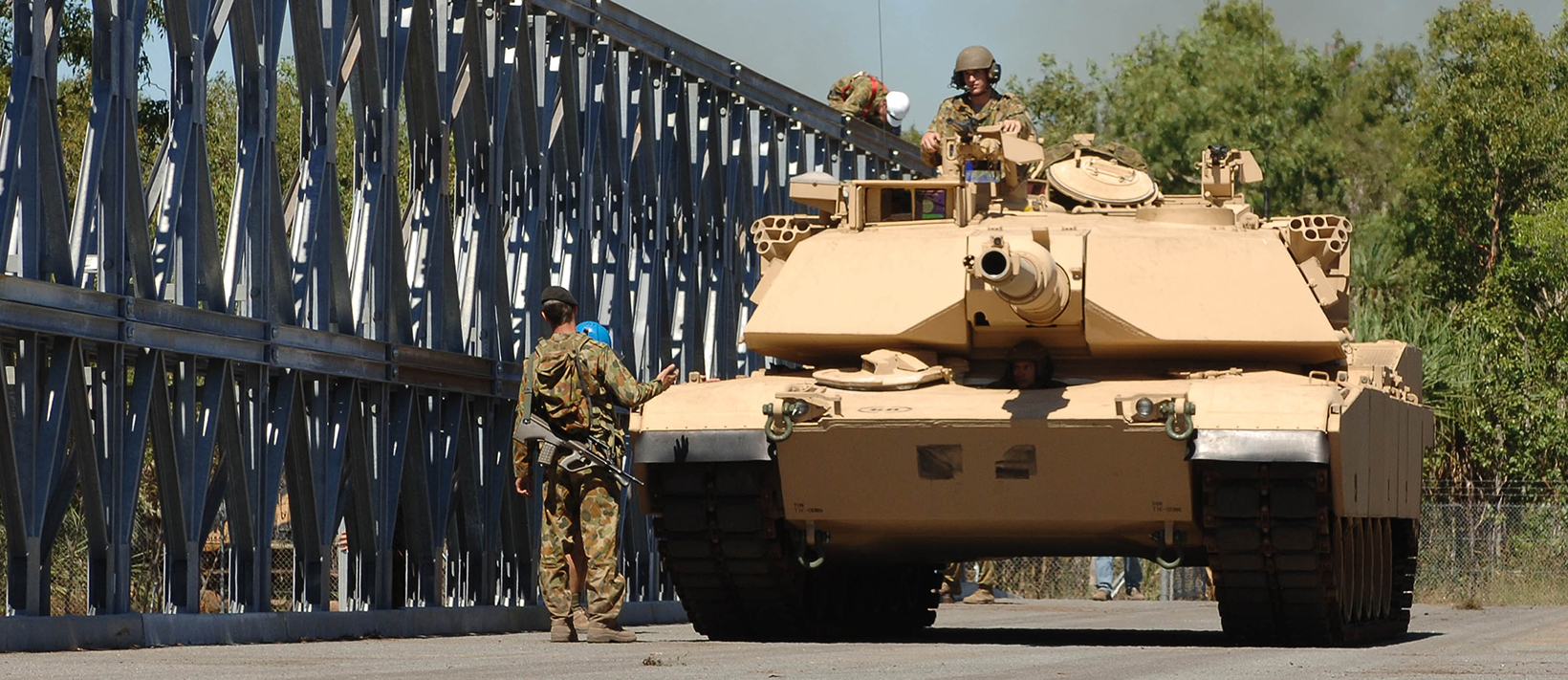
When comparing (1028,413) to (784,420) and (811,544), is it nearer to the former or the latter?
(784,420)

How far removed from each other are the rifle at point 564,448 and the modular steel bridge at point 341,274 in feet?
4.87

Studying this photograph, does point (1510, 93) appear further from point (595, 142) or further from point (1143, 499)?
point (1143, 499)

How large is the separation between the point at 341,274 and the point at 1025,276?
408 centimetres

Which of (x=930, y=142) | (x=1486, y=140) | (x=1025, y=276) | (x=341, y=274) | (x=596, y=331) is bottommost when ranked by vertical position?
(x=596, y=331)

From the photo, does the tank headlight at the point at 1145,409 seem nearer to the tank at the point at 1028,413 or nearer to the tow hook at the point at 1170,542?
the tank at the point at 1028,413

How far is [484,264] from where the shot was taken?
16.0m

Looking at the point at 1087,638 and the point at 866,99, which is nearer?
the point at 1087,638

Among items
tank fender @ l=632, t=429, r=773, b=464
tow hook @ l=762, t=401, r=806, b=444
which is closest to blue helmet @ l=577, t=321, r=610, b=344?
tank fender @ l=632, t=429, r=773, b=464

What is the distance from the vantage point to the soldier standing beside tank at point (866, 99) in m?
22.8

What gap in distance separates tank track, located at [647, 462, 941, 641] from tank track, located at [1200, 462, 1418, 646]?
227 centimetres

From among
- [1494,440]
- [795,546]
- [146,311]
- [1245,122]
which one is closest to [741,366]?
[795,546]

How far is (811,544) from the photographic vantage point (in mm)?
13227

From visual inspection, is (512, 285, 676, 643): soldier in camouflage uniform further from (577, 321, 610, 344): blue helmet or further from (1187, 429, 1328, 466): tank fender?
(1187, 429, 1328, 466): tank fender

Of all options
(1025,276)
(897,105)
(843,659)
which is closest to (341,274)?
(1025,276)
